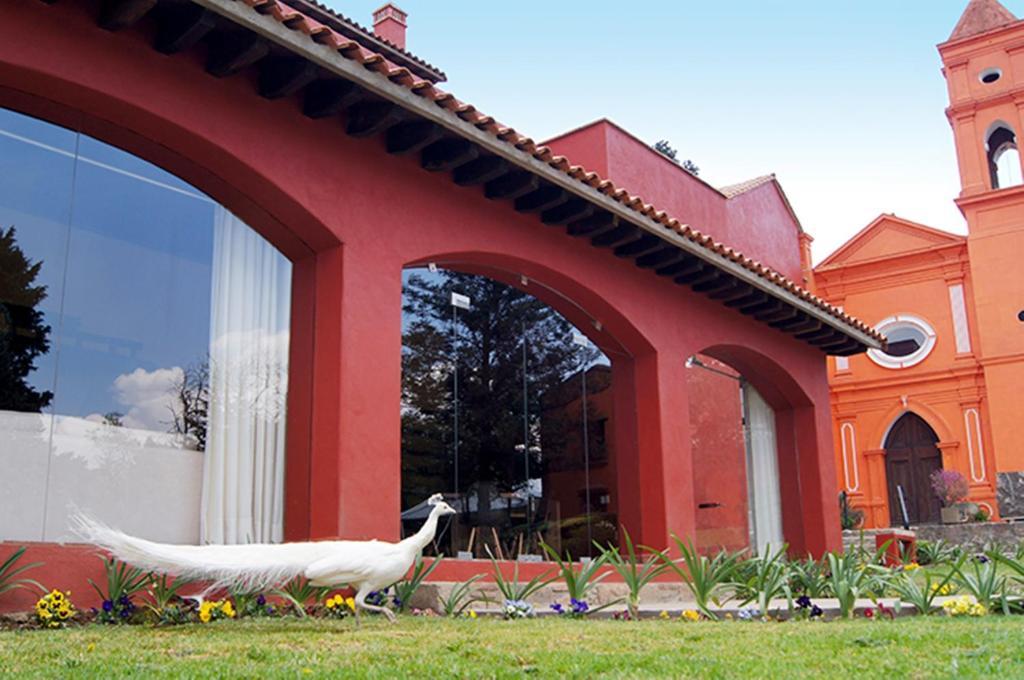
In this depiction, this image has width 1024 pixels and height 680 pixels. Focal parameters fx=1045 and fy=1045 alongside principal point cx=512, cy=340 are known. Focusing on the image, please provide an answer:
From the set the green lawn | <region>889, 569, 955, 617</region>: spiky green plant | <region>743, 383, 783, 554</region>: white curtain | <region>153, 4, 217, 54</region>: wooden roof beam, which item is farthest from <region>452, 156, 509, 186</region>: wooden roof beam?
<region>743, 383, 783, 554</region>: white curtain

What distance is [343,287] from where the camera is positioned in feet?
24.2

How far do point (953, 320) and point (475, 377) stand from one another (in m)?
21.4

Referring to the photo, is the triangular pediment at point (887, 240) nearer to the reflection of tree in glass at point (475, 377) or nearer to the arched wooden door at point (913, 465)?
the arched wooden door at point (913, 465)

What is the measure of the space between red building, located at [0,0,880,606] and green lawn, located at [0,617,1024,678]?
1.52m

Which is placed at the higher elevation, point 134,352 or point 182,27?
point 182,27

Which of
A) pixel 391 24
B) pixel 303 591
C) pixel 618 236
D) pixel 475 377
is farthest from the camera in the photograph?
pixel 391 24

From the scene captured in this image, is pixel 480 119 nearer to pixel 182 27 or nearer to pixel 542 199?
pixel 542 199

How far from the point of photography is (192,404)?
23.5 ft

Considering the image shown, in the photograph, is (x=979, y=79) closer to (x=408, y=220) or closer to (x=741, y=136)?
(x=741, y=136)

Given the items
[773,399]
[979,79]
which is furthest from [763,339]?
[979,79]

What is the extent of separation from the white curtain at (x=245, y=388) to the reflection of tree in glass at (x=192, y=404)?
0.17 feet

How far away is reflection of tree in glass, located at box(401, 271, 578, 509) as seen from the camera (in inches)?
341

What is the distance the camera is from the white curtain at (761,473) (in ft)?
42.4

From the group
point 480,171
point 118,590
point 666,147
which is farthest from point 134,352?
point 666,147
